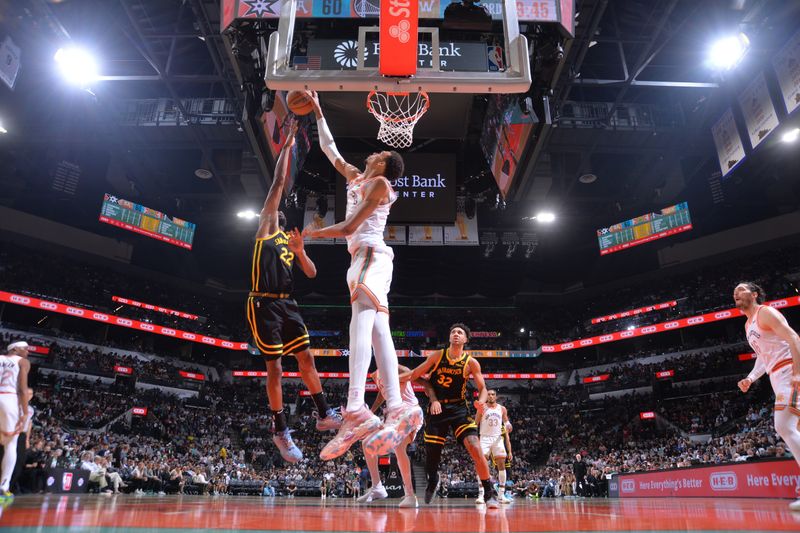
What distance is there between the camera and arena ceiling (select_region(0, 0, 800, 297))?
11.9 meters

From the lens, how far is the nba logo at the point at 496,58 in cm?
981

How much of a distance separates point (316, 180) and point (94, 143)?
8.22 m

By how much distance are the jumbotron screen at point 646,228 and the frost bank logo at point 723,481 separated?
11.5 meters

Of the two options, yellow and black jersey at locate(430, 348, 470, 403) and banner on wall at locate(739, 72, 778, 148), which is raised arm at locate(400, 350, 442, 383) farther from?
banner on wall at locate(739, 72, 778, 148)

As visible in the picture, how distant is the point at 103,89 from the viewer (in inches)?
610

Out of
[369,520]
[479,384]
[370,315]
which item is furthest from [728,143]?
[369,520]

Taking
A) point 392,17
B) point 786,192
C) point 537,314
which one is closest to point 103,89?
point 392,17

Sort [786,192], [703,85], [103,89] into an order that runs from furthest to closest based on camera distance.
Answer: [786,192] < [103,89] < [703,85]

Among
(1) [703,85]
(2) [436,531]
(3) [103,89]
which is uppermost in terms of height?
(3) [103,89]

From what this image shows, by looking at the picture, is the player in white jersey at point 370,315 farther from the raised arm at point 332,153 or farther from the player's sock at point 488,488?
the player's sock at point 488,488

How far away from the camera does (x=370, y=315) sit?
392 cm

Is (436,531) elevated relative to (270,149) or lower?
lower

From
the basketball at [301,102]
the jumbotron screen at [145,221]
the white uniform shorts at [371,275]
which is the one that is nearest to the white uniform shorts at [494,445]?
the white uniform shorts at [371,275]

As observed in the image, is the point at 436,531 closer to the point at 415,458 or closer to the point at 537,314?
the point at 415,458
